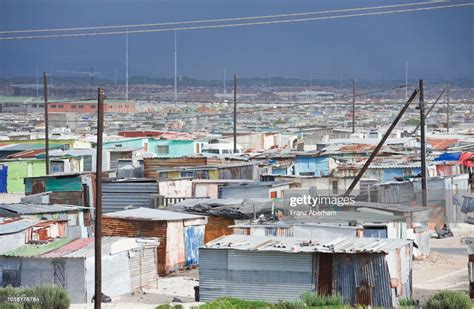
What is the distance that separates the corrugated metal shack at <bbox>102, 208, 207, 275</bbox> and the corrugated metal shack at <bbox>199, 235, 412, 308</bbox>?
2888 millimetres

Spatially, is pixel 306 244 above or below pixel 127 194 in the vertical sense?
below

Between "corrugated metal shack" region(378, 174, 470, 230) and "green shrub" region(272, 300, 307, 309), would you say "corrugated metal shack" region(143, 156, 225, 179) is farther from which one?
"green shrub" region(272, 300, 307, 309)

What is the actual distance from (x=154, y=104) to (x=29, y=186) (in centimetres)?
12913

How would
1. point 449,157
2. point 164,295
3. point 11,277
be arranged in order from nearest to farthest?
point 11,277
point 164,295
point 449,157

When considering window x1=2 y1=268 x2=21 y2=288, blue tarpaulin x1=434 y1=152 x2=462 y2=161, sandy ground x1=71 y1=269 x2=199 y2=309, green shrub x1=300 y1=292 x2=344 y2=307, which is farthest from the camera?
blue tarpaulin x1=434 y1=152 x2=462 y2=161

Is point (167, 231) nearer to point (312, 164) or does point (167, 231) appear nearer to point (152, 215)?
point (152, 215)

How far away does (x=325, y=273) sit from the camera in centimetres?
1695

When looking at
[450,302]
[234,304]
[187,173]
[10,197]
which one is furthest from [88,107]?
[450,302]

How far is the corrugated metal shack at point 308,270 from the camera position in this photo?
16.6 m

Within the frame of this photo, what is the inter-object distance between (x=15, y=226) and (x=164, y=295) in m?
3.24

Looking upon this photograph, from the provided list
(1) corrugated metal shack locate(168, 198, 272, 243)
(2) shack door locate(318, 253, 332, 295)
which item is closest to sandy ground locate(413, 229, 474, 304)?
(2) shack door locate(318, 253, 332, 295)

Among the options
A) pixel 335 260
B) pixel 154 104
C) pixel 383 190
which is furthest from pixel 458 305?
pixel 154 104

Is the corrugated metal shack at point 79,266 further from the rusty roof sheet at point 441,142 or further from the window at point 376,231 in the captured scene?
the rusty roof sheet at point 441,142

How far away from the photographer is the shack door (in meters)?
16.9
